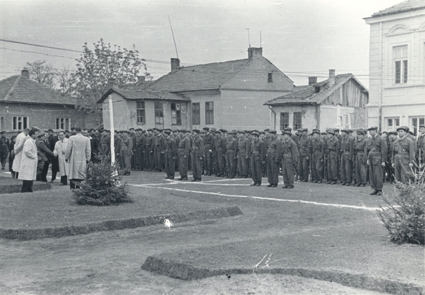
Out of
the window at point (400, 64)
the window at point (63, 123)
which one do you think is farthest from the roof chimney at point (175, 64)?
the window at point (400, 64)

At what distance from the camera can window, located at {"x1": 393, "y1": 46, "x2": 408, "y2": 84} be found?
89.0 feet

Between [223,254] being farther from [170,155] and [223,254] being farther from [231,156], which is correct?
[231,156]

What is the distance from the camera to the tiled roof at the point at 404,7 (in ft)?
86.4

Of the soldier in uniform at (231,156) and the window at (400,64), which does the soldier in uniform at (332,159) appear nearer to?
the soldier in uniform at (231,156)

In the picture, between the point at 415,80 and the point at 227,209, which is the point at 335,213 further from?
the point at 415,80

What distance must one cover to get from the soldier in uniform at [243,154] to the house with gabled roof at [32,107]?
27006 millimetres

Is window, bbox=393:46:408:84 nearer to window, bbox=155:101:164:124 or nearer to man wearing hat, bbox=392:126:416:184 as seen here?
man wearing hat, bbox=392:126:416:184

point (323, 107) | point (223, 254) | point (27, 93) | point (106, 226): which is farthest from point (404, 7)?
point (27, 93)

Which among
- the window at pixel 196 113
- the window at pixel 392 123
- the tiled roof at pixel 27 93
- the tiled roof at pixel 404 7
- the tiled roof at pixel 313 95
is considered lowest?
the window at pixel 392 123

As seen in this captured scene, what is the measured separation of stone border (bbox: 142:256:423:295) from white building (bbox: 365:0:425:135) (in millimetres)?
21708

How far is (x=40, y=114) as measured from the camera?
49.2 metres

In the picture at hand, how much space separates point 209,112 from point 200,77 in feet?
12.3

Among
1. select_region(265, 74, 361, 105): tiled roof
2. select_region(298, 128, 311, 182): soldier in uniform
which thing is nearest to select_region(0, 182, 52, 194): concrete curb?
select_region(298, 128, 311, 182): soldier in uniform

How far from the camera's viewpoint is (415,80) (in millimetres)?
26500
